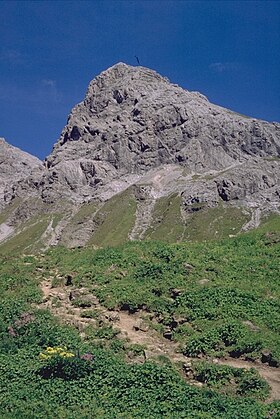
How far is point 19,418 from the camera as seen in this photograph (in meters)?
14.2

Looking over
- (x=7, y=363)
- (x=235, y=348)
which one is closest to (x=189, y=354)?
(x=235, y=348)

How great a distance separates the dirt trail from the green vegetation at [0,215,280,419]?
0.36 metres

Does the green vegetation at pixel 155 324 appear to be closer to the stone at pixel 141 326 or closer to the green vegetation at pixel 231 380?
the green vegetation at pixel 231 380

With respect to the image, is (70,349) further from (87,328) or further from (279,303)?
(279,303)

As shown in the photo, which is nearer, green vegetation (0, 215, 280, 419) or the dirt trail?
green vegetation (0, 215, 280, 419)

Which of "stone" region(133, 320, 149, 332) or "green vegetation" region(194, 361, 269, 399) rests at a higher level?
"stone" region(133, 320, 149, 332)

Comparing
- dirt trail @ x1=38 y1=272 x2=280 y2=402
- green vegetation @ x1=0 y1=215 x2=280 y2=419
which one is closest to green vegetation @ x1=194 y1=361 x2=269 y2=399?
green vegetation @ x1=0 y1=215 x2=280 y2=419

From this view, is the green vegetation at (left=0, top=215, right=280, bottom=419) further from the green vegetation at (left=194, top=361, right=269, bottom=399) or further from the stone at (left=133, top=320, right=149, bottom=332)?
the stone at (left=133, top=320, right=149, bottom=332)

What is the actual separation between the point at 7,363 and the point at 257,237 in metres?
16.0

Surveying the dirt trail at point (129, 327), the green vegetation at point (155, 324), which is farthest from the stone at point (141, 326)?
the green vegetation at point (155, 324)

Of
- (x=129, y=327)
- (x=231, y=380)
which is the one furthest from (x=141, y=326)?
(x=231, y=380)

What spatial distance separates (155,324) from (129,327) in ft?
3.38

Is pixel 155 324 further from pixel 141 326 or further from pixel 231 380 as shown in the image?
pixel 231 380

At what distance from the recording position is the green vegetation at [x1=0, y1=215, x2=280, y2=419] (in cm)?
1530
